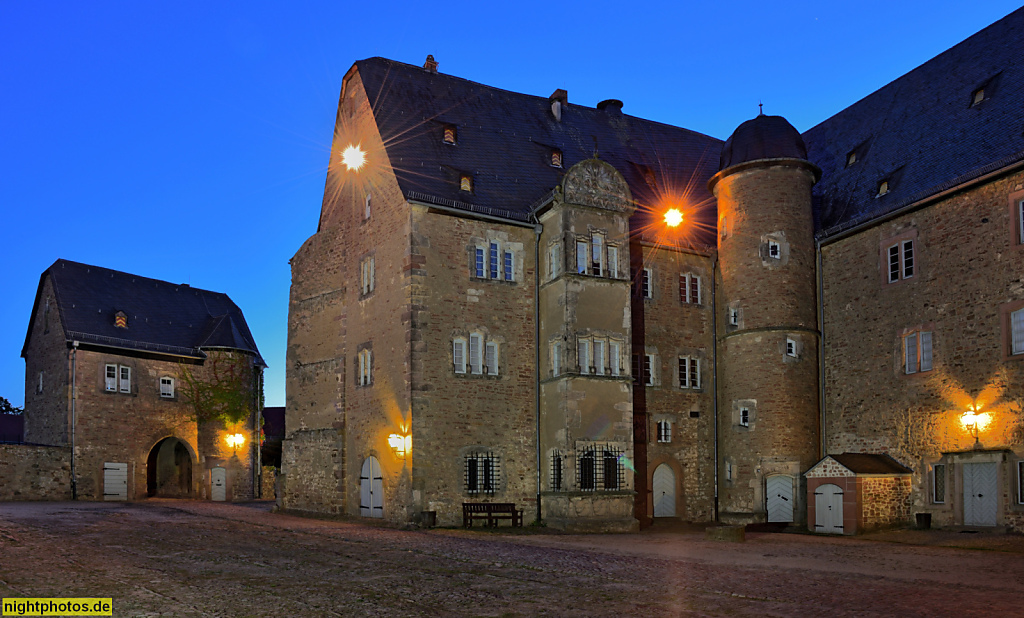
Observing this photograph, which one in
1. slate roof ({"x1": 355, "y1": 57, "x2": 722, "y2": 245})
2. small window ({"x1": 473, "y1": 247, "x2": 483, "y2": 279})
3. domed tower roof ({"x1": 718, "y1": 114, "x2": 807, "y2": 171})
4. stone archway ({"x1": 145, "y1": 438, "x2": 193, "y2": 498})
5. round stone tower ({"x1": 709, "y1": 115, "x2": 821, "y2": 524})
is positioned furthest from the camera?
stone archway ({"x1": 145, "y1": 438, "x2": 193, "y2": 498})

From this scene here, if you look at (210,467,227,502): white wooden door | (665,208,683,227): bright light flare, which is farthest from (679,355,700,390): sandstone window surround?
(210,467,227,502): white wooden door

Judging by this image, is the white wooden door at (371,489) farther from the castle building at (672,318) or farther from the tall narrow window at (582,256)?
the tall narrow window at (582,256)

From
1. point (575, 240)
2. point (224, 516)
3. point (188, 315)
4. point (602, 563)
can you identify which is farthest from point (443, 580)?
point (188, 315)

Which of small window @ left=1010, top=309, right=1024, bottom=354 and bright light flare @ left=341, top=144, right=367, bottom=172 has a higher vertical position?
bright light flare @ left=341, top=144, right=367, bottom=172

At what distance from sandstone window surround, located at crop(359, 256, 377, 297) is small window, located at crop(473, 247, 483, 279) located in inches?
136

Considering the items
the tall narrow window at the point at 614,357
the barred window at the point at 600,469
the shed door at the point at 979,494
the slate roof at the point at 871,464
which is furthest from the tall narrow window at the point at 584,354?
the shed door at the point at 979,494

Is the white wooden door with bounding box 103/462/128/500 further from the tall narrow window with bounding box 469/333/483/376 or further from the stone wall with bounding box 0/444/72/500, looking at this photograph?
the tall narrow window with bounding box 469/333/483/376

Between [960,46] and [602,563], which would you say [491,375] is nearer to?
[602,563]

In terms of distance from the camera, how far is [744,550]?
19.6m

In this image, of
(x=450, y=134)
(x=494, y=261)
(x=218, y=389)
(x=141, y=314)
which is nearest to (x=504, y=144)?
(x=450, y=134)

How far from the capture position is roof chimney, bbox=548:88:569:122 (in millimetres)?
34688

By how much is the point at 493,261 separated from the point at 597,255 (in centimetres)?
320

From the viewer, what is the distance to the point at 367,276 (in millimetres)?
30031

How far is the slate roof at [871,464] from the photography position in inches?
976
